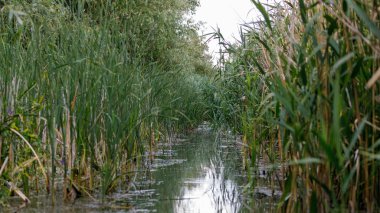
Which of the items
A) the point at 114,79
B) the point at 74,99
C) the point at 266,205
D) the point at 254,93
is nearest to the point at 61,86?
the point at 74,99

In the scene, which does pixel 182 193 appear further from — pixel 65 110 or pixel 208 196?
pixel 65 110

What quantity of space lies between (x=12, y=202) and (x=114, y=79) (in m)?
1.19

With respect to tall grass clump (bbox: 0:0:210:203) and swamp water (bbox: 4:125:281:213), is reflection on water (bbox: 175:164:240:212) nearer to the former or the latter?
swamp water (bbox: 4:125:281:213)

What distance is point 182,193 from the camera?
4.79 metres

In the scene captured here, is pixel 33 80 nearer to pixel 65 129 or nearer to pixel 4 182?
pixel 65 129

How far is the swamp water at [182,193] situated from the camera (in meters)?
3.96

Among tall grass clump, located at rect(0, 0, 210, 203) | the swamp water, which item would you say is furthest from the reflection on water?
tall grass clump, located at rect(0, 0, 210, 203)

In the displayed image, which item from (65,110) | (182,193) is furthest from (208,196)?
(65,110)

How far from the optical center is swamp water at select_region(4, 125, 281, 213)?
3.96 m

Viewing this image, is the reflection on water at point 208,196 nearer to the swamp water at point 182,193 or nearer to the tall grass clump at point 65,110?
the swamp water at point 182,193

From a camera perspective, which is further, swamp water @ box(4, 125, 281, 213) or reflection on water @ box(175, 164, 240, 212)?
reflection on water @ box(175, 164, 240, 212)

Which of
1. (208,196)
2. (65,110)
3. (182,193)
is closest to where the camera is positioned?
(65,110)

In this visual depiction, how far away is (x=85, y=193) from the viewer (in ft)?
14.0

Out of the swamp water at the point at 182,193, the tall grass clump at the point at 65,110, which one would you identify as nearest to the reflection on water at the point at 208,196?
the swamp water at the point at 182,193
